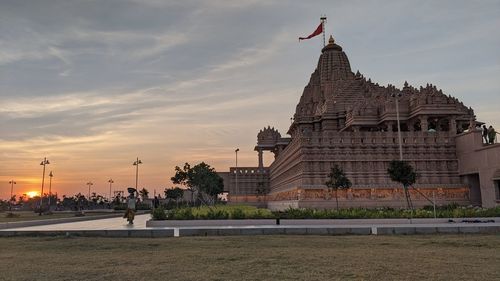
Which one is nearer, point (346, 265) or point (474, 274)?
point (474, 274)

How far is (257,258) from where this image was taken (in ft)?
43.1

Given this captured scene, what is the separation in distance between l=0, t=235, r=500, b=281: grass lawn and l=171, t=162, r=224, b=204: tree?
65580mm

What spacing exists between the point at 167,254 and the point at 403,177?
32506mm

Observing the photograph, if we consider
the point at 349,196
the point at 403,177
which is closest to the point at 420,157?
the point at 349,196

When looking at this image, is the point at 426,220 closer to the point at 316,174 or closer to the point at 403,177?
the point at 403,177

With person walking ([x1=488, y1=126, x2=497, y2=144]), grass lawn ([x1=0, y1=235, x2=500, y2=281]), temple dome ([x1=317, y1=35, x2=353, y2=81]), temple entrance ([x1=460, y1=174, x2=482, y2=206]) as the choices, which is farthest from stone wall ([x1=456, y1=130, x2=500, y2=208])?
temple dome ([x1=317, y1=35, x2=353, y2=81])

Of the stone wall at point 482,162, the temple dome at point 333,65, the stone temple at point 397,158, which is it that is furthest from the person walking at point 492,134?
the temple dome at point 333,65

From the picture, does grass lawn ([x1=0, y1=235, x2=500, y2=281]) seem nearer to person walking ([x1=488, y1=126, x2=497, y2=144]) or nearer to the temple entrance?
the temple entrance

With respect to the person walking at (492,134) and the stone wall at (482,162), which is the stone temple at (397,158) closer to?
Answer: the stone wall at (482,162)

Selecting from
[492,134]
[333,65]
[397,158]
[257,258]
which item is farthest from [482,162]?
[257,258]

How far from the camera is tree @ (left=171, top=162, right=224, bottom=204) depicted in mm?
84938

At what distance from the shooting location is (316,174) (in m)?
58.7

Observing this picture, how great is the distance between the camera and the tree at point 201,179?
84938 millimetres

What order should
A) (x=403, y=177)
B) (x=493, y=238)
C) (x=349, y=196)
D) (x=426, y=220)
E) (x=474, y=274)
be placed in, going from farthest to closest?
(x=349, y=196)
(x=403, y=177)
(x=426, y=220)
(x=493, y=238)
(x=474, y=274)
